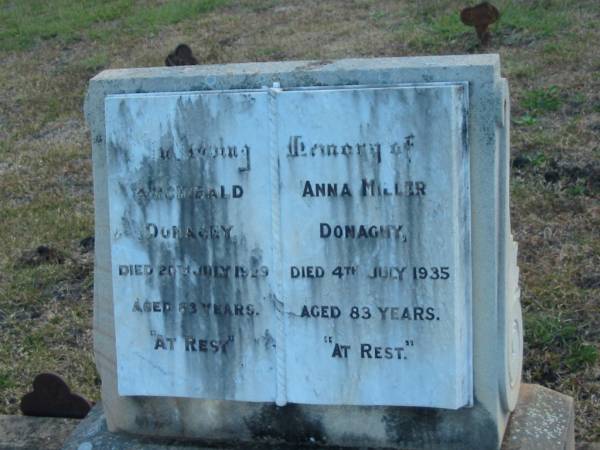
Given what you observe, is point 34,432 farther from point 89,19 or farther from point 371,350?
point 89,19

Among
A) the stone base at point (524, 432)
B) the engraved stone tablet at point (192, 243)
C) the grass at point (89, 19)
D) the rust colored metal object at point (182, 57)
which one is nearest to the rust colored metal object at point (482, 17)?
the rust colored metal object at point (182, 57)

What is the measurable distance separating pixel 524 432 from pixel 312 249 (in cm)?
84

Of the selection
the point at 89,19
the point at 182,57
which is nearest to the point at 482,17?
the point at 182,57

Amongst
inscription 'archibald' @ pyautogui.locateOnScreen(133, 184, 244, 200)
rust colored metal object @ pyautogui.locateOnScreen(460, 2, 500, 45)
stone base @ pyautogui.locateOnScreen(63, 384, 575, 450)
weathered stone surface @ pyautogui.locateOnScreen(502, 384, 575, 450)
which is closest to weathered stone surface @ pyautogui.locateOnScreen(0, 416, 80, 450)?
stone base @ pyautogui.locateOnScreen(63, 384, 575, 450)

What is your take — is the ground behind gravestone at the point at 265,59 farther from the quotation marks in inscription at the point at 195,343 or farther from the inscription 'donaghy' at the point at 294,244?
the quotation marks in inscription at the point at 195,343

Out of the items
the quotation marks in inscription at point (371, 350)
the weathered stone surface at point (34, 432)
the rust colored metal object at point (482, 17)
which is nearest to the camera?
the quotation marks in inscription at point (371, 350)

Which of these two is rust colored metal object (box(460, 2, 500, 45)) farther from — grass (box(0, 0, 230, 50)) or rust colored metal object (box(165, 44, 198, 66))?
grass (box(0, 0, 230, 50))

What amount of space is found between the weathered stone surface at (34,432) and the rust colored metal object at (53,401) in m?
0.05

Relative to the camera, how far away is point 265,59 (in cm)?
892

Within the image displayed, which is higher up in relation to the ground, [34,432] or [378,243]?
[378,243]

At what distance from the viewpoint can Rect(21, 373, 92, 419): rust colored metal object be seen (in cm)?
380

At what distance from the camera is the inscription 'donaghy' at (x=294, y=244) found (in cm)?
288

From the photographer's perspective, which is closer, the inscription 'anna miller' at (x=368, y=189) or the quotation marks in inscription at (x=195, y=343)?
the inscription 'anna miller' at (x=368, y=189)

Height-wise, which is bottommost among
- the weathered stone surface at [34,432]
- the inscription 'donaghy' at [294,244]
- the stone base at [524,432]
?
the weathered stone surface at [34,432]
